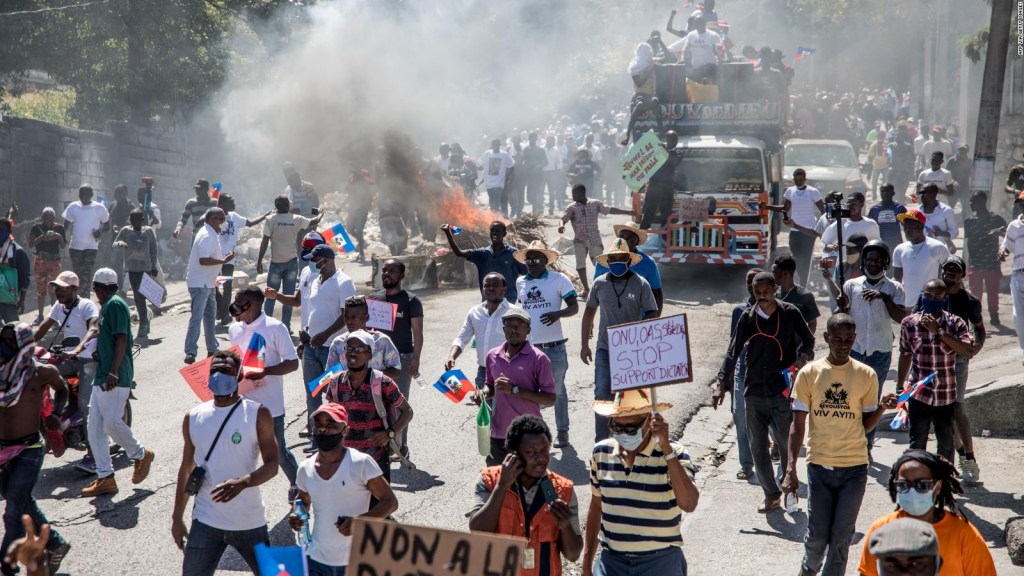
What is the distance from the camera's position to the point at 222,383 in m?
5.83

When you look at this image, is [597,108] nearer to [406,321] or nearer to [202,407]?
[406,321]

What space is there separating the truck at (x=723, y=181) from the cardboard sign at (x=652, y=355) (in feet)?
34.3

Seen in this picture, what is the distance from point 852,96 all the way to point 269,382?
124 feet

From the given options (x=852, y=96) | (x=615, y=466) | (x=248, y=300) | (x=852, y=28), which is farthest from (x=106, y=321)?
(x=852, y=28)

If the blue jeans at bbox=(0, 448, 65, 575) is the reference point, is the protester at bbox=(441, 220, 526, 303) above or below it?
above

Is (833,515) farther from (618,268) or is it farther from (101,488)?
(101,488)

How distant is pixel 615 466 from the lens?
5027 mm

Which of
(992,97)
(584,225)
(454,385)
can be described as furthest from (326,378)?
(992,97)

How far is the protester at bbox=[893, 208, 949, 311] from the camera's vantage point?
32.7 ft

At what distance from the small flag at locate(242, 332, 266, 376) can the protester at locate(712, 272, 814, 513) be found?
3.06 metres

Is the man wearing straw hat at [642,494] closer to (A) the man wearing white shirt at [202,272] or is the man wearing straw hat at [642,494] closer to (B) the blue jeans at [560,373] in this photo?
(B) the blue jeans at [560,373]

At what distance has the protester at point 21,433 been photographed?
6.64 metres

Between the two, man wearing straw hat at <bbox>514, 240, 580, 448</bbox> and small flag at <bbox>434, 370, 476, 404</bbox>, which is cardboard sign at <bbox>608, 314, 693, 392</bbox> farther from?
man wearing straw hat at <bbox>514, 240, 580, 448</bbox>

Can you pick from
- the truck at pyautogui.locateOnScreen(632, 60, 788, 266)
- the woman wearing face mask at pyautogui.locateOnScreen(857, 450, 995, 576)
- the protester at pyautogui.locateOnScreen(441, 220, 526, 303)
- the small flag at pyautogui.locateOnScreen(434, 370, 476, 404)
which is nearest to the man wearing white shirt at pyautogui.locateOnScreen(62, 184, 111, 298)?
the protester at pyautogui.locateOnScreen(441, 220, 526, 303)
